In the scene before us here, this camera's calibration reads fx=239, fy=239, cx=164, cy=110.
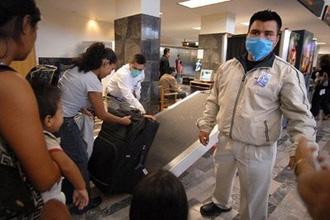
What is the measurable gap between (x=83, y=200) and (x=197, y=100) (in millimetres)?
2377

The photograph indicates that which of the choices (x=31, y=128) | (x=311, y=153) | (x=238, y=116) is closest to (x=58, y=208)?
(x=31, y=128)

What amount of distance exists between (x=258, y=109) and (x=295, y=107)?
189 millimetres

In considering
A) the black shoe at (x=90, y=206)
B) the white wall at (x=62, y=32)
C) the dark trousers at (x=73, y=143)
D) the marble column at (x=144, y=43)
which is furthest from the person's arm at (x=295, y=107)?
the white wall at (x=62, y=32)

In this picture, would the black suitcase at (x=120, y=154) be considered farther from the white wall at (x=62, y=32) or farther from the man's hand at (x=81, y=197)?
the white wall at (x=62, y=32)

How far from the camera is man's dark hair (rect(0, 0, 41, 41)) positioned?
0.60 metres

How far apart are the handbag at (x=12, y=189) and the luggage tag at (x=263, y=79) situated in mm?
1222

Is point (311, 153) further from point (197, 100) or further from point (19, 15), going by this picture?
point (197, 100)

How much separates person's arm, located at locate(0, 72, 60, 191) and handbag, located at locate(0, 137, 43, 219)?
19 mm

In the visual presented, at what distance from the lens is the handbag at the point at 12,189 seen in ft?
2.07

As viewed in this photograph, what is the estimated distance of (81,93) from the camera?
1.64 meters

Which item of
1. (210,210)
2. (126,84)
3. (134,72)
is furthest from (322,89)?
(210,210)

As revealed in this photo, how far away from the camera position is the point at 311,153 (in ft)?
2.46

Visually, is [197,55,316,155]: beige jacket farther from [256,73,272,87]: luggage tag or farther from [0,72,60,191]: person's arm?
[0,72,60,191]: person's arm

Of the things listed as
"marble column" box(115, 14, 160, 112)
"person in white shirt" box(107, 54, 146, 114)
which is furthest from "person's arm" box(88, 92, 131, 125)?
"marble column" box(115, 14, 160, 112)
